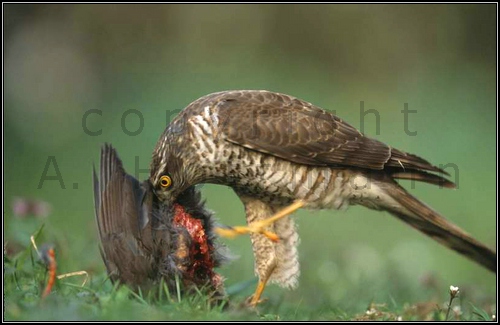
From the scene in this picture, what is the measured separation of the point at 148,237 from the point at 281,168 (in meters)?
1.04

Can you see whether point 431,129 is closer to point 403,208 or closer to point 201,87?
point 201,87

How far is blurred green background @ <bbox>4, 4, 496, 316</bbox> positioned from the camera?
9.11 metres

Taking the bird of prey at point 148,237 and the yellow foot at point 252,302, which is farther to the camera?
the yellow foot at point 252,302

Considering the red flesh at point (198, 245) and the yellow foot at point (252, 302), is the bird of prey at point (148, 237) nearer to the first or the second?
the red flesh at point (198, 245)

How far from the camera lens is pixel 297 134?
209 inches

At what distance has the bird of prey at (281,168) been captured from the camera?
506 centimetres

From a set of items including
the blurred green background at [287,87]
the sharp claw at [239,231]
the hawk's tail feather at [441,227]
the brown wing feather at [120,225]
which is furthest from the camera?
the blurred green background at [287,87]

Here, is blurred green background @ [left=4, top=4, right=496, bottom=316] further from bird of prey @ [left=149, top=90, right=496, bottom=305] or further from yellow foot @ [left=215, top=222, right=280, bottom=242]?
yellow foot @ [left=215, top=222, right=280, bottom=242]

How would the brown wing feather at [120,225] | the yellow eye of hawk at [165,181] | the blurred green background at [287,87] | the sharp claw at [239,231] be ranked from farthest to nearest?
the blurred green background at [287,87] → the yellow eye of hawk at [165,181] → the sharp claw at [239,231] → the brown wing feather at [120,225]

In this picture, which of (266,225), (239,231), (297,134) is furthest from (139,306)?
Result: (297,134)

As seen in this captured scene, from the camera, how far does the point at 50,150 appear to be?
11805mm

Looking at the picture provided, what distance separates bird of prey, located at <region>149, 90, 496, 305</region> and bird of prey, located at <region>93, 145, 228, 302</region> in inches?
6.5

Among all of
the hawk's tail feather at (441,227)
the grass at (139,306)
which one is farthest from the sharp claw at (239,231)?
the hawk's tail feather at (441,227)

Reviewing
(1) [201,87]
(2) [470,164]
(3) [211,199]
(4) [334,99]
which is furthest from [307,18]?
(3) [211,199]
